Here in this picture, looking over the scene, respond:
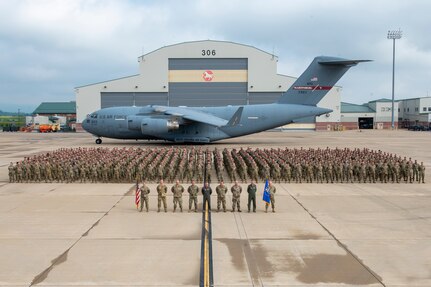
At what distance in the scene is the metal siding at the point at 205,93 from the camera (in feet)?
190

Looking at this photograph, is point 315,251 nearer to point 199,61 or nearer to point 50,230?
point 50,230

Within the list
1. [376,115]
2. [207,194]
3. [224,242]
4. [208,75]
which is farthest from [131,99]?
[224,242]

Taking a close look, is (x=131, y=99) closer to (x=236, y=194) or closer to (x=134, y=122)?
(x=134, y=122)

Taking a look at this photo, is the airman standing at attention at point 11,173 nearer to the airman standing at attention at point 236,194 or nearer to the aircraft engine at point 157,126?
the airman standing at attention at point 236,194

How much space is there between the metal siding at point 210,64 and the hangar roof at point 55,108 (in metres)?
47.8

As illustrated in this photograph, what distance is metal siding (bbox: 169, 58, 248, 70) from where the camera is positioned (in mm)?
56938

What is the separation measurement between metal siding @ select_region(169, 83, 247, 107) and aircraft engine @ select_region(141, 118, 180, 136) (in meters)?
28.5

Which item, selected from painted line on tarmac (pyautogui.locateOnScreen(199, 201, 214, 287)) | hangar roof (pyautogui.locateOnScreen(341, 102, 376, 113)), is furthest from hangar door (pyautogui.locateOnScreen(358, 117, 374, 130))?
painted line on tarmac (pyautogui.locateOnScreen(199, 201, 214, 287))

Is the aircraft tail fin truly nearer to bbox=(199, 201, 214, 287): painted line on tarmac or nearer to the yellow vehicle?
bbox=(199, 201, 214, 287): painted line on tarmac

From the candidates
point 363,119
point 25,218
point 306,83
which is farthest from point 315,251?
point 363,119

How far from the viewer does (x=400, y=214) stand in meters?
10.4

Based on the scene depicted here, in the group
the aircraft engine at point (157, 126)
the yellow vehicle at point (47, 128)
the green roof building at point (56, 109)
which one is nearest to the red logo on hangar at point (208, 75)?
the aircraft engine at point (157, 126)

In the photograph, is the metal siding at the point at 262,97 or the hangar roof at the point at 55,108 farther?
the hangar roof at the point at 55,108

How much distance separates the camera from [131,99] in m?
59.0
